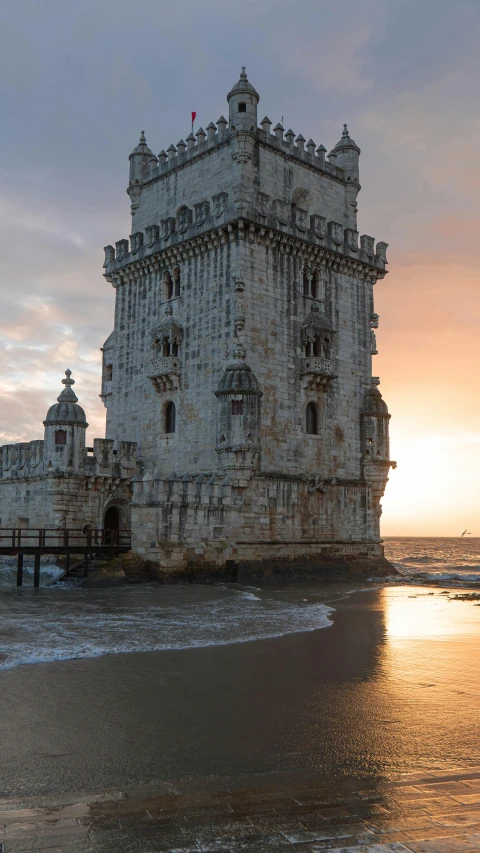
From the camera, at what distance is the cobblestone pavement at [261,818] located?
4.60 meters

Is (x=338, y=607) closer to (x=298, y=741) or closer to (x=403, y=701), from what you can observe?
(x=403, y=701)

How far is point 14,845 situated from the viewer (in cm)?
463

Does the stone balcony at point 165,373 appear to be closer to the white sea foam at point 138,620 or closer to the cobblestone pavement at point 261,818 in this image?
the white sea foam at point 138,620

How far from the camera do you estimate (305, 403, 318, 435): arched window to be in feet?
97.7

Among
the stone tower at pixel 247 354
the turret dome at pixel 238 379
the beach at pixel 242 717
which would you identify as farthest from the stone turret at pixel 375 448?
the beach at pixel 242 717

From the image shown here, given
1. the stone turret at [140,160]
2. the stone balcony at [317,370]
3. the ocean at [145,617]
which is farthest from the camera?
the stone turret at [140,160]

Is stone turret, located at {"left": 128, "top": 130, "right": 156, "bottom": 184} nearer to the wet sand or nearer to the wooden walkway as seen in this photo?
the wooden walkway

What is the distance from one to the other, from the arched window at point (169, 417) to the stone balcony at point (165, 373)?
775 millimetres

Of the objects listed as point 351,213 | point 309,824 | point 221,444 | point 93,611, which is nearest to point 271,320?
point 221,444

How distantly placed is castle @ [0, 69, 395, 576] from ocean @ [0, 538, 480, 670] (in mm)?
2723

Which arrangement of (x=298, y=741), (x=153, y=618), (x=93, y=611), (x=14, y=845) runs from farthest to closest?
1. (x=93, y=611)
2. (x=153, y=618)
3. (x=298, y=741)
4. (x=14, y=845)

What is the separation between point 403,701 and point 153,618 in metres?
8.57

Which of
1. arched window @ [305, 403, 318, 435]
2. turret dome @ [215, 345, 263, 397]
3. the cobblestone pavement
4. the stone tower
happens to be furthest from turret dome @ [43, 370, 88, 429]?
the cobblestone pavement

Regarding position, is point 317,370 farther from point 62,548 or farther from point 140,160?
point 140,160
